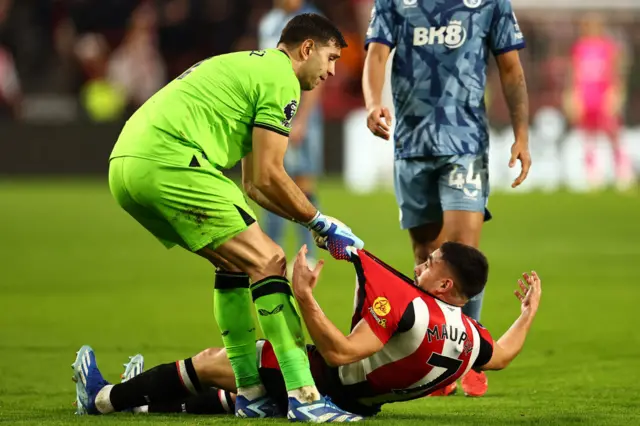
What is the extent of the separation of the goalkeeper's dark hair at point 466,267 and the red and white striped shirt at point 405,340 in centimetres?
12

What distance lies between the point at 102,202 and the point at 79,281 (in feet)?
27.2

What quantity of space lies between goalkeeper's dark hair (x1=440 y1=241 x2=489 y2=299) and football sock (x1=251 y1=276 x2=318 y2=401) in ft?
2.40

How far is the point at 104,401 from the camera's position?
18.3 ft

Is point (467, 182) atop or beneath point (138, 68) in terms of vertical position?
beneath

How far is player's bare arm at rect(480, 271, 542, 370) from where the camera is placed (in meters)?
5.46

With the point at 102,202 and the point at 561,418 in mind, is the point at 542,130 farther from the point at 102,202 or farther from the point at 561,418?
the point at 561,418

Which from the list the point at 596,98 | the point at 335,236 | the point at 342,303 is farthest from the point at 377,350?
the point at 596,98

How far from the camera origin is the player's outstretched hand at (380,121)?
6570 mm

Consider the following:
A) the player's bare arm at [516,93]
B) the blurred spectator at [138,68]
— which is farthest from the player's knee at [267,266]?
the blurred spectator at [138,68]

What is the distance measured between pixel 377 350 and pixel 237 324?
2.35 ft

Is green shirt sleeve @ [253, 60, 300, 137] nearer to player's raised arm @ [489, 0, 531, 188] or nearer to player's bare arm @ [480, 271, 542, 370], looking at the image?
player's bare arm @ [480, 271, 542, 370]

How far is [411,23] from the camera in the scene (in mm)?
6891

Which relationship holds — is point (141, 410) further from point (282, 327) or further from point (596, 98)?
point (596, 98)

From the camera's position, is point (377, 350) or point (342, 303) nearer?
point (377, 350)
